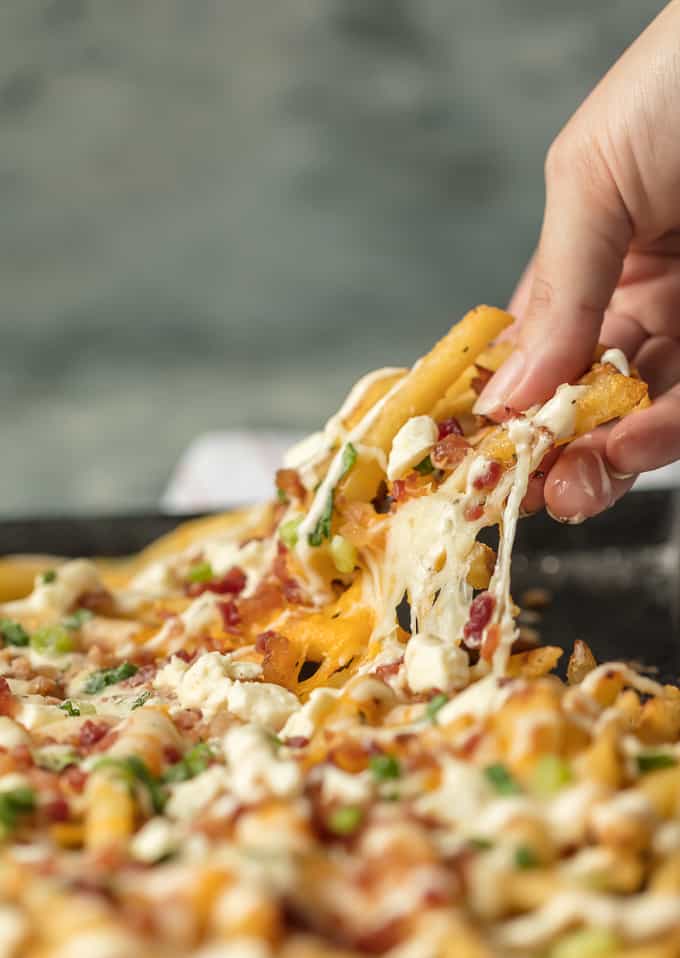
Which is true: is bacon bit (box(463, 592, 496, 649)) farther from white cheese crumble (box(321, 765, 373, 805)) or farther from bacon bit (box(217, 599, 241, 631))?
Answer: bacon bit (box(217, 599, 241, 631))

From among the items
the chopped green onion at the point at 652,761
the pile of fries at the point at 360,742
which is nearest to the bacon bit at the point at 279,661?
the pile of fries at the point at 360,742

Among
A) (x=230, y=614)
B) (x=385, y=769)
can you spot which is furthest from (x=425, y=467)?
(x=385, y=769)

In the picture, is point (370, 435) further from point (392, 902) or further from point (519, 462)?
point (392, 902)

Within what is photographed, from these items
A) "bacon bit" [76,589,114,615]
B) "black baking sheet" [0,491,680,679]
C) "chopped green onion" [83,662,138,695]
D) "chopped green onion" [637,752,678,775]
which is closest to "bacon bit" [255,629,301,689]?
"chopped green onion" [83,662,138,695]

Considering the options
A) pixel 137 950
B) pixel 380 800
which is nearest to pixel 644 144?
pixel 380 800

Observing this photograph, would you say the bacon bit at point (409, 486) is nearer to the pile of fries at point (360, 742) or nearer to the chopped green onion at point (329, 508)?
the pile of fries at point (360, 742)

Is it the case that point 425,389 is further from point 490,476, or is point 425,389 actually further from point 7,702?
point 7,702

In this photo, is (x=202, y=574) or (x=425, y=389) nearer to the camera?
(x=425, y=389)
